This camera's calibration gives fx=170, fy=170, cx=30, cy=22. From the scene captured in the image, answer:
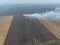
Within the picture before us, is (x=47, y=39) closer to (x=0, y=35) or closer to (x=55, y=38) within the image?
(x=55, y=38)

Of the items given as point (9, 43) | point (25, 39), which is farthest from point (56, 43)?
point (9, 43)

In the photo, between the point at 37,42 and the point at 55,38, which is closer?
the point at 37,42

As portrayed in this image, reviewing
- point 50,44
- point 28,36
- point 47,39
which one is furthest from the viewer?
point 28,36

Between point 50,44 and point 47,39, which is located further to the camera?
point 47,39

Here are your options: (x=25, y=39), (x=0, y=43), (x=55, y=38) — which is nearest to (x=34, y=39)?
(x=25, y=39)

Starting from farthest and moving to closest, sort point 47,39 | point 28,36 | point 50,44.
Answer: point 28,36, point 47,39, point 50,44

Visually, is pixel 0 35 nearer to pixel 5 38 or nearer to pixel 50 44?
pixel 5 38

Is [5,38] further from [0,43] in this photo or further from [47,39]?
[47,39]

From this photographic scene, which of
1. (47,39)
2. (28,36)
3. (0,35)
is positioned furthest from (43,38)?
(0,35)
